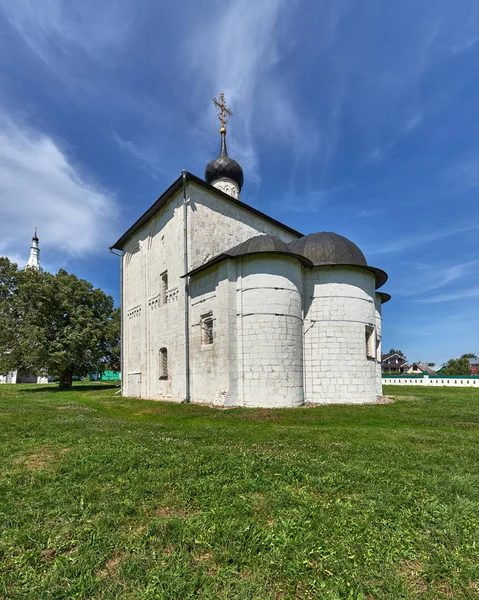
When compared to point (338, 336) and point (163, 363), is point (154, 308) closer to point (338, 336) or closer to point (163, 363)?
point (163, 363)

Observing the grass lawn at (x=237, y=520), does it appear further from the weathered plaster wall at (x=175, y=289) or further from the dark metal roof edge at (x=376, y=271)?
the dark metal roof edge at (x=376, y=271)

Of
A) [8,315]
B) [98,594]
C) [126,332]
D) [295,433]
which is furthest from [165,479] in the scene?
[8,315]

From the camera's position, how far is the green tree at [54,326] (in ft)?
82.5

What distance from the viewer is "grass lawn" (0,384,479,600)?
2.54 m

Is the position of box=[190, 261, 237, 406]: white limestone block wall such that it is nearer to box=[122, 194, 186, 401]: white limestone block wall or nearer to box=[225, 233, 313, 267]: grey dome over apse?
box=[225, 233, 313, 267]: grey dome over apse

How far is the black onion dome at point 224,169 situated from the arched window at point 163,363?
38.6 feet

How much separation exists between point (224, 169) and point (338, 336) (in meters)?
13.7

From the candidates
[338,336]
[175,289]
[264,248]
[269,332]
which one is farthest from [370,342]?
[175,289]

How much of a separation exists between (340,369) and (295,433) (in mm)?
7156

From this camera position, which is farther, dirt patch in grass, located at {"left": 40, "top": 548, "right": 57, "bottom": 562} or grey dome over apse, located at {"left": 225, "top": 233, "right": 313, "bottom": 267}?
grey dome over apse, located at {"left": 225, "top": 233, "right": 313, "bottom": 267}

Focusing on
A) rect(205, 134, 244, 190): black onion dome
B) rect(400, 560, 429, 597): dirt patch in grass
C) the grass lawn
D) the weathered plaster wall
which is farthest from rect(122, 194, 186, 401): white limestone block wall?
rect(400, 560, 429, 597): dirt patch in grass

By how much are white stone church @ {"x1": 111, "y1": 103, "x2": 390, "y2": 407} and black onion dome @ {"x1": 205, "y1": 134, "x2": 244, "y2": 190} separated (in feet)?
16.8

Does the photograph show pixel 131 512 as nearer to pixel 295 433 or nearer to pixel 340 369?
pixel 295 433

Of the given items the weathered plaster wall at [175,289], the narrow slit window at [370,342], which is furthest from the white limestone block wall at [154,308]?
the narrow slit window at [370,342]
